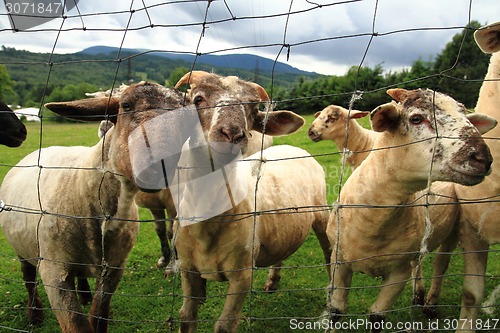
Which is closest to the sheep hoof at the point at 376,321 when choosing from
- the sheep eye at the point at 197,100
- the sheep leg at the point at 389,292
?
the sheep leg at the point at 389,292

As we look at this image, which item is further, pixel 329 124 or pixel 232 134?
pixel 329 124

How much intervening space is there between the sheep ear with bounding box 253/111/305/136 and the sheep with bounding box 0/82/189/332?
0.64 metres

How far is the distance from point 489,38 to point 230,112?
180cm

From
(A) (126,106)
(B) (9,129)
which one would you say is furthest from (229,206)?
(B) (9,129)

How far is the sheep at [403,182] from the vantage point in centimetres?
302

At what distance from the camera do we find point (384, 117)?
328cm

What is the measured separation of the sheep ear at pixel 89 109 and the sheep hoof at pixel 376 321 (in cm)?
267

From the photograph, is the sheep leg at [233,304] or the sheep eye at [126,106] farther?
the sheep leg at [233,304]

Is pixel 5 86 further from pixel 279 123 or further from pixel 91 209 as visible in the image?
pixel 279 123

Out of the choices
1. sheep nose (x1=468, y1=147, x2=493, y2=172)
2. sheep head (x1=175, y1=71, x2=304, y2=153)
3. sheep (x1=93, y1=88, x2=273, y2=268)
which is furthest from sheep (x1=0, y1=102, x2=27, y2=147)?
sheep nose (x1=468, y1=147, x2=493, y2=172)

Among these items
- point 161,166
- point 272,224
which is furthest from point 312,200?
point 161,166

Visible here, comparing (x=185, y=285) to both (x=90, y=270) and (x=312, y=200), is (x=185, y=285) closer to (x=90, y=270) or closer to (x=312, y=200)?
(x=90, y=270)

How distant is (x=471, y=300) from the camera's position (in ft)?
13.2

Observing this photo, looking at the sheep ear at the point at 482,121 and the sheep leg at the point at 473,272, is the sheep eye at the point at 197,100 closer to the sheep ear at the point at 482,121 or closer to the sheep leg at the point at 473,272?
the sheep ear at the point at 482,121
